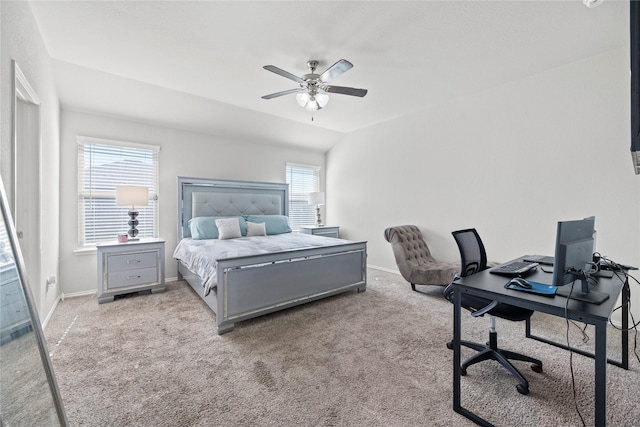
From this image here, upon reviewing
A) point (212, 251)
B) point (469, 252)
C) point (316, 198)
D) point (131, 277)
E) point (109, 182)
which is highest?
point (109, 182)

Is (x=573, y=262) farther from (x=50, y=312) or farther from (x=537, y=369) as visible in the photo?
(x=50, y=312)

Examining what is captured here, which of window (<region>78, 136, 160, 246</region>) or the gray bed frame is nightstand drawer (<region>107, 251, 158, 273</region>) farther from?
window (<region>78, 136, 160, 246</region>)

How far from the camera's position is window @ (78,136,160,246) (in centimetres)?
367

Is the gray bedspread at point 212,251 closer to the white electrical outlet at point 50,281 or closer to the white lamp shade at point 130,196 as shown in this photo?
the white lamp shade at point 130,196

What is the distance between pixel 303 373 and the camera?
196 centimetres

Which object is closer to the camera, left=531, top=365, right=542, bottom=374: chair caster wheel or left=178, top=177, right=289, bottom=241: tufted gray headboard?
left=531, top=365, right=542, bottom=374: chair caster wheel

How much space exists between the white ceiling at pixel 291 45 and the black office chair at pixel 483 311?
6.06ft

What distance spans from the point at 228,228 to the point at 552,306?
3.78 metres

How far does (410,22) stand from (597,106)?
2.23 m

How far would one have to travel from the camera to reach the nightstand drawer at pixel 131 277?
3354 millimetres

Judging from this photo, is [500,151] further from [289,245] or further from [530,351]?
[289,245]

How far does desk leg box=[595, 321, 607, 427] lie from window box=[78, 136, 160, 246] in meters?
4.80

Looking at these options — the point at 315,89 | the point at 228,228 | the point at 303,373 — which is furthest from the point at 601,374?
the point at 228,228

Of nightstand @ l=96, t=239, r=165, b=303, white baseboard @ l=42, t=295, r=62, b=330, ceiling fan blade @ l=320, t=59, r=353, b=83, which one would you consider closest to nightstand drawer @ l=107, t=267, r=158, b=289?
nightstand @ l=96, t=239, r=165, b=303
